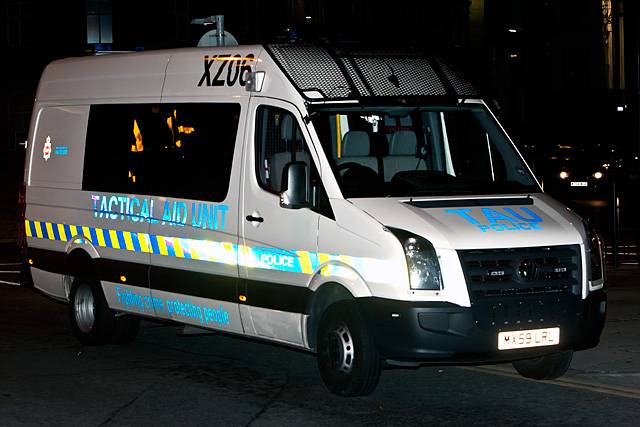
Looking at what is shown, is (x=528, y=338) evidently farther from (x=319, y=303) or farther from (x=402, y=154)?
(x=402, y=154)

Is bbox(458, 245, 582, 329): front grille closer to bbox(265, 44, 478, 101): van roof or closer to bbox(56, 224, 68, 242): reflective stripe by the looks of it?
bbox(265, 44, 478, 101): van roof

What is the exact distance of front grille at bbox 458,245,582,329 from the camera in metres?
8.71

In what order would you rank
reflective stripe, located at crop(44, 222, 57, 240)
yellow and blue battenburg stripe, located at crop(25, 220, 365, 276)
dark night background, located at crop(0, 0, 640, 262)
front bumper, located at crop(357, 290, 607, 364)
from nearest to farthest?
front bumper, located at crop(357, 290, 607, 364), yellow and blue battenburg stripe, located at crop(25, 220, 365, 276), reflective stripe, located at crop(44, 222, 57, 240), dark night background, located at crop(0, 0, 640, 262)

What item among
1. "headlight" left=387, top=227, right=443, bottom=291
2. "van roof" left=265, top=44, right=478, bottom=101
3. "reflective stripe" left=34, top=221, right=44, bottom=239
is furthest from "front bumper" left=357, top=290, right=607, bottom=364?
"reflective stripe" left=34, top=221, right=44, bottom=239

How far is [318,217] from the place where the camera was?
30.5 feet

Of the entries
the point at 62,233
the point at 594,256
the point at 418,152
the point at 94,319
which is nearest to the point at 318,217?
the point at 418,152

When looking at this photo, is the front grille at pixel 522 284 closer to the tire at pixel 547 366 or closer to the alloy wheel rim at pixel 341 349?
the tire at pixel 547 366

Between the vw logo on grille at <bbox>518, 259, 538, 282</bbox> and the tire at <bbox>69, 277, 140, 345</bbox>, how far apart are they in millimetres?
4169

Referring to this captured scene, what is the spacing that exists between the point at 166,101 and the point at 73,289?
204cm

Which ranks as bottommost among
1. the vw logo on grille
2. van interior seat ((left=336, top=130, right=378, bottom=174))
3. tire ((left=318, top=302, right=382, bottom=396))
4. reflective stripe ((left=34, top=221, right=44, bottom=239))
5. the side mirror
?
tire ((left=318, top=302, right=382, bottom=396))

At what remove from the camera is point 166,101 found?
1108 centimetres

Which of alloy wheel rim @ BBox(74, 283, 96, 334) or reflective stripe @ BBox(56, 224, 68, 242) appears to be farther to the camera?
reflective stripe @ BBox(56, 224, 68, 242)

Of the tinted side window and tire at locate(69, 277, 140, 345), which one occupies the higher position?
the tinted side window

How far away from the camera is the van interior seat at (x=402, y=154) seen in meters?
9.79
